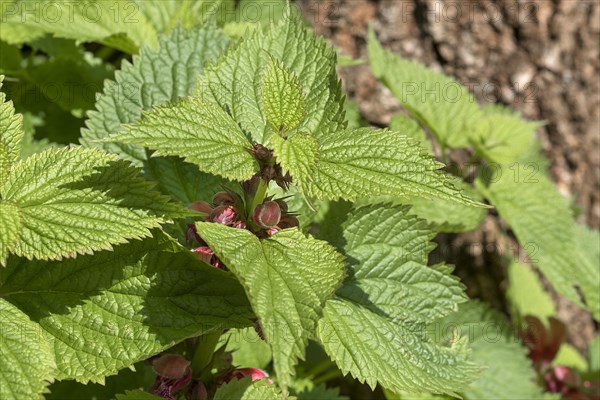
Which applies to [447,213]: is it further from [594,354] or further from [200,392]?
[594,354]

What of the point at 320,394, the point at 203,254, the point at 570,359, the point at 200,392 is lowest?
the point at 570,359

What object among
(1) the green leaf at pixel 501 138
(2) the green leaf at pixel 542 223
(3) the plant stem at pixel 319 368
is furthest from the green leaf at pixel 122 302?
(1) the green leaf at pixel 501 138

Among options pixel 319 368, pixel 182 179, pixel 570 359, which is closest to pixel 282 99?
pixel 182 179

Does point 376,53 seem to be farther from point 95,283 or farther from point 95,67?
point 95,283

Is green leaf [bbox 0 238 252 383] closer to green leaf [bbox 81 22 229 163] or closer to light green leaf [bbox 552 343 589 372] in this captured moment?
green leaf [bbox 81 22 229 163]

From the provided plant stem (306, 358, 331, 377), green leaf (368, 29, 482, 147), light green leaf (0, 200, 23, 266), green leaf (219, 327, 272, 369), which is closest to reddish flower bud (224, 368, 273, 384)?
green leaf (219, 327, 272, 369)

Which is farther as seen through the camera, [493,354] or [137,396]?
[493,354]

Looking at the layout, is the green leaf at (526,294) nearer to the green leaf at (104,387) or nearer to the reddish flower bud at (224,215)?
the green leaf at (104,387)
